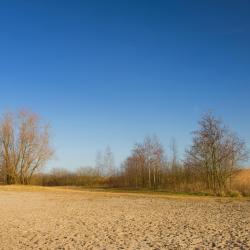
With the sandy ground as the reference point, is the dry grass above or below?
above

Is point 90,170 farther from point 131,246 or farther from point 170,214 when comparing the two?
point 131,246

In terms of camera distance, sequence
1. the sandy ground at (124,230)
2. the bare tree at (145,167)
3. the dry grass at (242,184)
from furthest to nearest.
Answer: the bare tree at (145,167), the dry grass at (242,184), the sandy ground at (124,230)

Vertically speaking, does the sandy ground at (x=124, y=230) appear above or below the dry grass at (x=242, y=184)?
below

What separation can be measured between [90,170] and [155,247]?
6747 centimetres

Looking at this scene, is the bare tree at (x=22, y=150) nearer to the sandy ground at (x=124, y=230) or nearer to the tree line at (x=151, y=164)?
the tree line at (x=151, y=164)

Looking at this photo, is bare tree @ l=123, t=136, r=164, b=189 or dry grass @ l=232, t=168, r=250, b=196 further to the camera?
bare tree @ l=123, t=136, r=164, b=189

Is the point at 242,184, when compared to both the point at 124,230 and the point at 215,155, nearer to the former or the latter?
the point at 215,155

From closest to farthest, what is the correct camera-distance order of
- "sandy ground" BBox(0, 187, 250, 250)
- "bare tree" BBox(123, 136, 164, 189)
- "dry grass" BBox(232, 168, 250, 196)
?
"sandy ground" BBox(0, 187, 250, 250)
"dry grass" BBox(232, 168, 250, 196)
"bare tree" BBox(123, 136, 164, 189)

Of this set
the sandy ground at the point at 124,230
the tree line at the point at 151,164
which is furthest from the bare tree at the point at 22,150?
the sandy ground at the point at 124,230

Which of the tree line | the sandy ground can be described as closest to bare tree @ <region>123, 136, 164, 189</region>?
the tree line

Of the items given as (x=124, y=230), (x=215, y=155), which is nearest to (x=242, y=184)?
(x=215, y=155)

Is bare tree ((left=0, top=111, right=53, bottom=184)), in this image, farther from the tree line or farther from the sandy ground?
the sandy ground

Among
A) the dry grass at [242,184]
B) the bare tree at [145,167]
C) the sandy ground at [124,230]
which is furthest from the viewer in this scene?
the bare tree at [145,167]

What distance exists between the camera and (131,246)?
11008 mm
